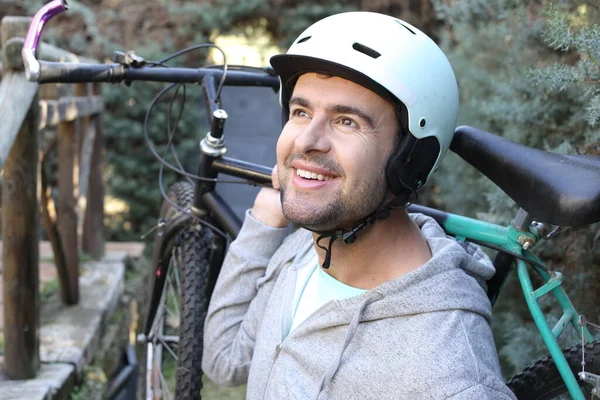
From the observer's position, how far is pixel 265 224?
6.99 feet

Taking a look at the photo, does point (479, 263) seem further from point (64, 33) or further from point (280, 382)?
point (64, 33)

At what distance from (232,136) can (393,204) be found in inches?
266

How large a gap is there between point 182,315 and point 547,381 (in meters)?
1.22

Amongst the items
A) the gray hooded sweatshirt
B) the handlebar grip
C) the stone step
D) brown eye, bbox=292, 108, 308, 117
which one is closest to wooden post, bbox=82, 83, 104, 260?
the stone step

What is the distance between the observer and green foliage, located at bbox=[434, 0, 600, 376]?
2.11m

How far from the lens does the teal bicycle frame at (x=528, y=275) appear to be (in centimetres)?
164

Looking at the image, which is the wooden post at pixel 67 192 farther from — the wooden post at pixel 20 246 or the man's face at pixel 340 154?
the man's face at pixel 340 154

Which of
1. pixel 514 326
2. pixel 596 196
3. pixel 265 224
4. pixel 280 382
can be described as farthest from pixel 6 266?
pixel 596 196

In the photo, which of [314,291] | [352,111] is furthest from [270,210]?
[352,111]

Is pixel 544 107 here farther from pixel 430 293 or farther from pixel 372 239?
pixel 430 293

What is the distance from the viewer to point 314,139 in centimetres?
160

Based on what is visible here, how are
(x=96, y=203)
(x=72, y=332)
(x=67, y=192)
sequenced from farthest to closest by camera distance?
(x=96, y=203), (x=67, y=192), (x=72, y=332)

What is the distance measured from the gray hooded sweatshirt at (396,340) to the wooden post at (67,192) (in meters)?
2.80

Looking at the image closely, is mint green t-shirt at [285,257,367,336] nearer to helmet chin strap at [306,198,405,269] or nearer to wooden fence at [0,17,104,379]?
helmet chin strap at [306,198,405,269]
